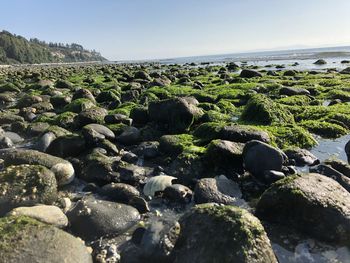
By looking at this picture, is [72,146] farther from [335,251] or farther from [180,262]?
[335,251]

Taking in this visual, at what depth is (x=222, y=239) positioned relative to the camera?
137 inches

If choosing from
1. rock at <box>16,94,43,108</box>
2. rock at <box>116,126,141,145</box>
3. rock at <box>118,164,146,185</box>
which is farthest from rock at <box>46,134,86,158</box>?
rock at <box>16,94,43,108</box>

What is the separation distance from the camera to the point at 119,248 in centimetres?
414

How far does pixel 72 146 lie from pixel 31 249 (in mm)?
4083

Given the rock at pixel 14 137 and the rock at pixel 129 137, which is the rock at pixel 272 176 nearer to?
the rock at pixel 129 137

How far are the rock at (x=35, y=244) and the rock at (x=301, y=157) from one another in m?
4.45

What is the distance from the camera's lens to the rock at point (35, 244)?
3.22 m

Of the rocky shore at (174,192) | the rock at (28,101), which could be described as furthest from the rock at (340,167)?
the rock at (28,101)

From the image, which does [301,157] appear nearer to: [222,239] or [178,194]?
[178,194]

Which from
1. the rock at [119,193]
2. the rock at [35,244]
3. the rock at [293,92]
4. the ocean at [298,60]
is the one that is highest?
the rock at [35,244]

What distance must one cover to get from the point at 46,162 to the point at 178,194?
2.32 m

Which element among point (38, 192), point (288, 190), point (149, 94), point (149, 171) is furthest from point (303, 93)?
point (38, 192)

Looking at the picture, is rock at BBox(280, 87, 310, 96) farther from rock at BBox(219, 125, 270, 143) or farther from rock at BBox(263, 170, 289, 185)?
rock at BBox(263, 170, 289, 185)

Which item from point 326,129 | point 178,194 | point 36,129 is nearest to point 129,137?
point 36,129
